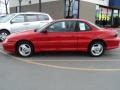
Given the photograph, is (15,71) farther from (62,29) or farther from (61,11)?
(61,11)

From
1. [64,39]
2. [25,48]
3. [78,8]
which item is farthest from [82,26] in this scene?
[78,8]

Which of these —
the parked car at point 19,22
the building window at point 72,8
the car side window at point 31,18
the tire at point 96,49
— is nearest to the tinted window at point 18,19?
the parked car at point 19,22

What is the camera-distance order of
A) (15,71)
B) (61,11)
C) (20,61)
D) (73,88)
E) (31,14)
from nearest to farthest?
1. (73,88)
2. (15,71)
3. (20,61)
4. (31,14)
5. (61,11)

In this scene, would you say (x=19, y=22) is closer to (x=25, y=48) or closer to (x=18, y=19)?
(x=18, y=19)

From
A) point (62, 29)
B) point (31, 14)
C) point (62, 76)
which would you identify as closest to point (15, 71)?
point (62, 76)

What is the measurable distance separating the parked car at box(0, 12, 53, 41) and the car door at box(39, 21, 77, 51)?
5.08 m

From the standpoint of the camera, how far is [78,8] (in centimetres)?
3797

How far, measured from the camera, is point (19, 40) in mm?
12008

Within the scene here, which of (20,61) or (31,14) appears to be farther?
(31,14)

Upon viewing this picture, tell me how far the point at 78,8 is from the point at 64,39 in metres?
26.2

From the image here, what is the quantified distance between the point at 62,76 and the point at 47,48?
3.49 meters

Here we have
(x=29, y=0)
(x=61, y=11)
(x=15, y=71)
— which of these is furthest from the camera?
(x=29, y=0)

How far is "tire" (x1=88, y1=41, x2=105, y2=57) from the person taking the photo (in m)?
12.3

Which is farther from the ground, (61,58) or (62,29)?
(62,29)
